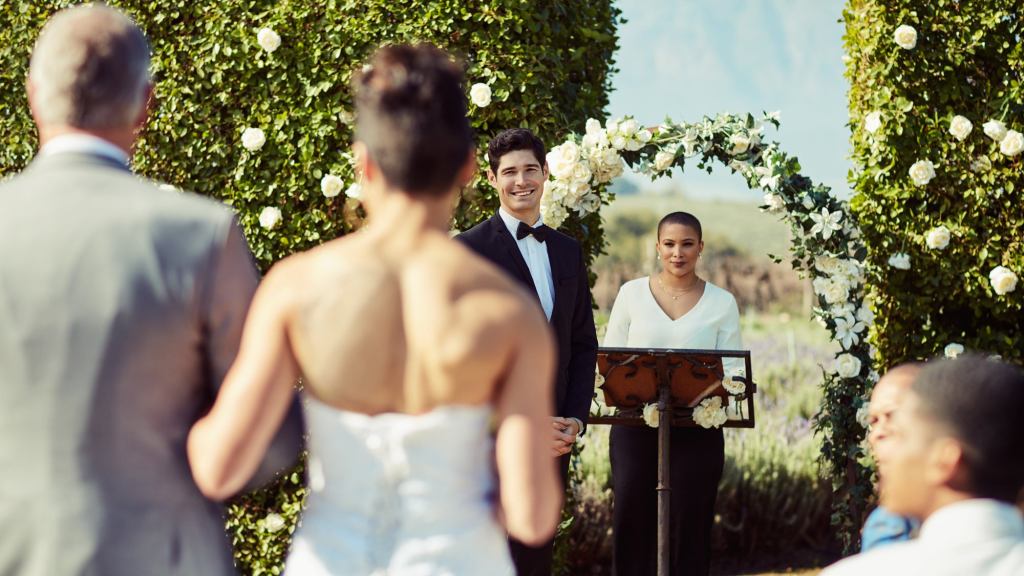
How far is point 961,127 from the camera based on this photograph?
596 centimetres

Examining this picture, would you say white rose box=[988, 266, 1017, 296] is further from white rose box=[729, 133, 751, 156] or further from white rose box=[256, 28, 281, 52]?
white rose box=[256, 28, 281, 52]

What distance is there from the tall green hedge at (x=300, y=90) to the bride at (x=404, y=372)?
3759 mm

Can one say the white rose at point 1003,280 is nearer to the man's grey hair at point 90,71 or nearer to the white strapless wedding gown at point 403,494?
the white strapless wedding gown at point 403,494

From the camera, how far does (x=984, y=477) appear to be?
6.82ft

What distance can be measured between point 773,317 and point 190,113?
1409 cm

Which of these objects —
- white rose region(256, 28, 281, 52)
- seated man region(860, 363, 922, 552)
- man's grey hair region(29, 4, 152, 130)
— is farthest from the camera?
white rose region(256, 28, 281, 52)

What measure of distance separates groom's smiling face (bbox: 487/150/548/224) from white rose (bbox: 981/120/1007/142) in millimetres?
2355

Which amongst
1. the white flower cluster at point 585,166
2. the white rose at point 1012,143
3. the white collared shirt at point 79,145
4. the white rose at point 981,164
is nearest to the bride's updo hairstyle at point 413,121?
the white collared shirt at point 79,145

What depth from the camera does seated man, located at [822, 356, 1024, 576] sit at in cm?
202

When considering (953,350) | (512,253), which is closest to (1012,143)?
(953,350)

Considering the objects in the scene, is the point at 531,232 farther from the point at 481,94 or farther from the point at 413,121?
the point at 413,121

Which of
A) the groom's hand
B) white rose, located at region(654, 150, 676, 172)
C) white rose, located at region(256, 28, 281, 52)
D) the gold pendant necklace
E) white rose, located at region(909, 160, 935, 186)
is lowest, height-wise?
the groom's hand

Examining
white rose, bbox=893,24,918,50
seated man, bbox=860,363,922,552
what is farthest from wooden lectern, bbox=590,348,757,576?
seated man, bbox=860,363,922,552

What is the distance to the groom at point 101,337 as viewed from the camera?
216 centimetres
